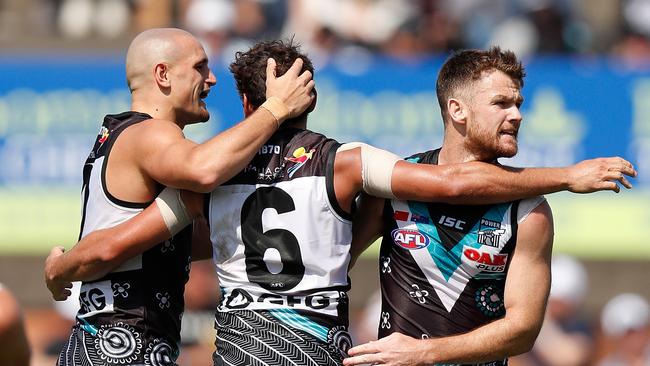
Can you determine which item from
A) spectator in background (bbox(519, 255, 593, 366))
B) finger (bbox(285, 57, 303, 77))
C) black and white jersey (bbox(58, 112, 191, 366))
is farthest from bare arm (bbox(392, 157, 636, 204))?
spectator in background (bbox(519, 255, 593, 366))

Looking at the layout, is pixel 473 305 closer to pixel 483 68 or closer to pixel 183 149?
pixel 483 68

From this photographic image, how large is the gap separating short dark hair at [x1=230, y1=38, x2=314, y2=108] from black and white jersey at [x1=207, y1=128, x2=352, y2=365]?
264mm

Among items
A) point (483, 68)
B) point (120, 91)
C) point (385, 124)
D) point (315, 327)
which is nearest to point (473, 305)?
point (315, 327)

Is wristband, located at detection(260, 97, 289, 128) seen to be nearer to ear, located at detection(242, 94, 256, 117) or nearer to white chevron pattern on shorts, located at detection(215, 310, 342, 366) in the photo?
ear, located at detection(242, 94, 256, 117)

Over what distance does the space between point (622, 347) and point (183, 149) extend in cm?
646

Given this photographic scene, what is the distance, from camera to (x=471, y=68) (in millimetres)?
4754

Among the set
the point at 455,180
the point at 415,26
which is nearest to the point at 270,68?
the point at 455,180


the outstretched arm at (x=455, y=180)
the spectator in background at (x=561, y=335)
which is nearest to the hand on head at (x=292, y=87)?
the outstretched arm at (x=455, y=180)

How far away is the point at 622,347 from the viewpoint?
10.0 m

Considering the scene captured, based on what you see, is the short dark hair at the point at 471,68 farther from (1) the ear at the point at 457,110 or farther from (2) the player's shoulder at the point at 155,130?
(2) the player's shoulder at the point at 155,130

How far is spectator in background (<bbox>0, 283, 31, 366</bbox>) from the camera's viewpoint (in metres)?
5.49

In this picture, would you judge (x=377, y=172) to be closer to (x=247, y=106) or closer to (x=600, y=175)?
(x=247, y=106)

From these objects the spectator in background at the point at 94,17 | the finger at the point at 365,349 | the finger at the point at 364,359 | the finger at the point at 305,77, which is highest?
the spectator in background at the point at 94,17

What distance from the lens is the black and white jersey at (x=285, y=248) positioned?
4.59m
